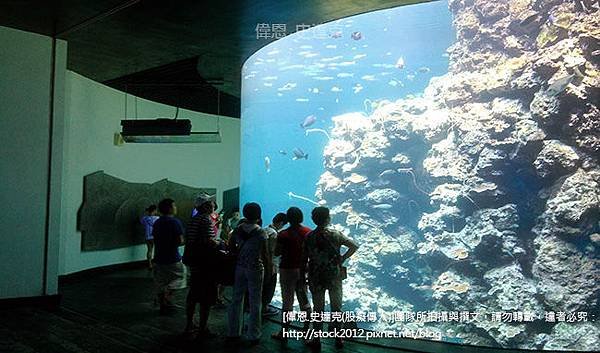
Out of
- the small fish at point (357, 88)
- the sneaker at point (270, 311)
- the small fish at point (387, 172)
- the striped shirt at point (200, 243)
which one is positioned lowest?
the sneaker at point (270, 311)

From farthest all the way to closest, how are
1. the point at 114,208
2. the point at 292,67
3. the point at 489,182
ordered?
1. the point at 292,67
2. the point at 114,208
3. the point at 489,182

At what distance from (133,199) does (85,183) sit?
142cm

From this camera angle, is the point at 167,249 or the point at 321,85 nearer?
the point at 167,249

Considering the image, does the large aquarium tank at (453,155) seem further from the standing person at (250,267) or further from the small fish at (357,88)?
the standing person at (250,267)

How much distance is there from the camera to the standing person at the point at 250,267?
12.6 ft

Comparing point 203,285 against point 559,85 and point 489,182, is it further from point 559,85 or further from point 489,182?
point 559,85

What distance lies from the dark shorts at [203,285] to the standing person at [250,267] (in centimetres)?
28

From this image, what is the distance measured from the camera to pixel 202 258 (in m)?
4.02

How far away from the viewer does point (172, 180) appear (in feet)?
35.3

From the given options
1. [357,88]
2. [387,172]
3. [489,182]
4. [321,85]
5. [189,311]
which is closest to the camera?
[189,311]

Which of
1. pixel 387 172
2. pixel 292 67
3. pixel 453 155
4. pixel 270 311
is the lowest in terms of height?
pixel 270 311

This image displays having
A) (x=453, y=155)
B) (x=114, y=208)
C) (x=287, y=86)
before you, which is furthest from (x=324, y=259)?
(x=287, y=86)

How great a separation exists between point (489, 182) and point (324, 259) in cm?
641

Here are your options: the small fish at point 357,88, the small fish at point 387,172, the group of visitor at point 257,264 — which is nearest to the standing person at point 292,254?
the group of visitor at point 257,264
